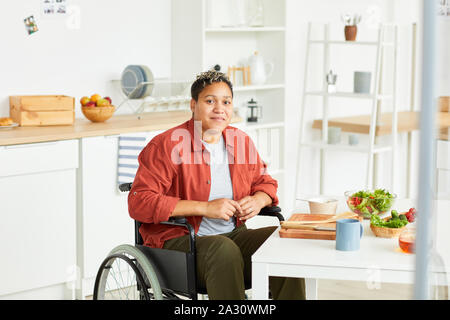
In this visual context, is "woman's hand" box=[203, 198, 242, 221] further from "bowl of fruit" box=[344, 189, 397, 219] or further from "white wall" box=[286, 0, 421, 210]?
"white wall" box=[286, 0, 421, 210]

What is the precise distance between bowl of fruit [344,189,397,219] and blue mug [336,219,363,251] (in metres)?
0.31

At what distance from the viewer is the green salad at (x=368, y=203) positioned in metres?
2.19

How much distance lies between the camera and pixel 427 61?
0.87 m

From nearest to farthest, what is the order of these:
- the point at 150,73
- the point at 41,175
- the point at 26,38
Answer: the point at 41,175
the point at 26,38
the point at 150,73

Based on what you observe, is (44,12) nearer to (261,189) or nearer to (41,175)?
(41,175)

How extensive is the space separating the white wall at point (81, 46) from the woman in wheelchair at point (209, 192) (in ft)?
4.87

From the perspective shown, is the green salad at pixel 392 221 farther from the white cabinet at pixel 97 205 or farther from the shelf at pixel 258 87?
the shelf at pixel 258 87

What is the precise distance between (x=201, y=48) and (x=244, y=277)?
6.59ft

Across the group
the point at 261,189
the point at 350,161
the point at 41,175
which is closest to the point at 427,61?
the point at 261,189

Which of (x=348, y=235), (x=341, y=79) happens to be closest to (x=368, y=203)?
(x=348, y=235)

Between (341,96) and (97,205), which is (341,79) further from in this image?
(97,205)

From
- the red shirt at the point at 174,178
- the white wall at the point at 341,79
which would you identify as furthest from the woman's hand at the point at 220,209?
the white wall at the point at 341,79

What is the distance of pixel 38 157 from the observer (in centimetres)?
314

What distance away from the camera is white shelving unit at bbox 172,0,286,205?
4.16 metres
